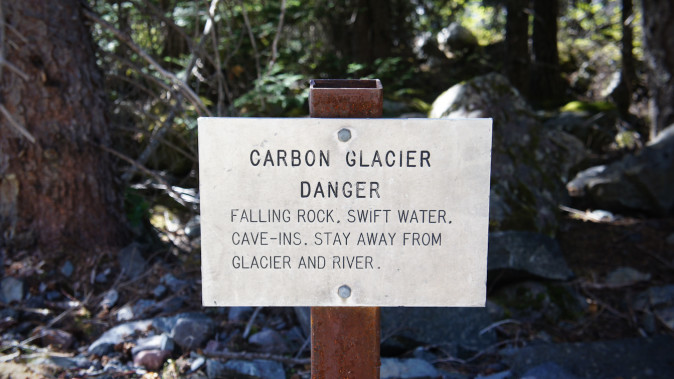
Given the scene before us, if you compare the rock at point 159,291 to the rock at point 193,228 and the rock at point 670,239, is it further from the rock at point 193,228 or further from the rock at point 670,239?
the rock at point 670,239

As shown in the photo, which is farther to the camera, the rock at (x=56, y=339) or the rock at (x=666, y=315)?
the rock at (x=666, y=315)

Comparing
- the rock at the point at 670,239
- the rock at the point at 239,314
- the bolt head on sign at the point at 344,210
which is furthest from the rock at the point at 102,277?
the rock at the point at 670,239

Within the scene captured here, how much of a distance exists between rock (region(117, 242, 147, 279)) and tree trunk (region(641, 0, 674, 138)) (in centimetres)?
672

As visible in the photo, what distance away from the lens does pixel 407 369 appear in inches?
128

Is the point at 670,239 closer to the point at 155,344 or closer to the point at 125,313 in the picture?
the point at 155,344

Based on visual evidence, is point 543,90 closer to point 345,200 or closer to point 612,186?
point 612,186

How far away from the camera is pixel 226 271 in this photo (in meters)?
1.96

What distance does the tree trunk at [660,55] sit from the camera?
729 cm

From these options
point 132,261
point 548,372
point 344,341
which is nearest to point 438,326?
point 548,372

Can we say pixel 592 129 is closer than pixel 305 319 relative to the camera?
No

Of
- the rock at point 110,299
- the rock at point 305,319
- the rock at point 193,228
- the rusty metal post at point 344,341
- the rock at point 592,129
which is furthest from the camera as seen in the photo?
the rock at point 592,129

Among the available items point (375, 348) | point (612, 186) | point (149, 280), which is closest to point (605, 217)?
point (612, 186)

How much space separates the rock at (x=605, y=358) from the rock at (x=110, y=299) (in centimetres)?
263

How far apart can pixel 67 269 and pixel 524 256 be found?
132 inches
